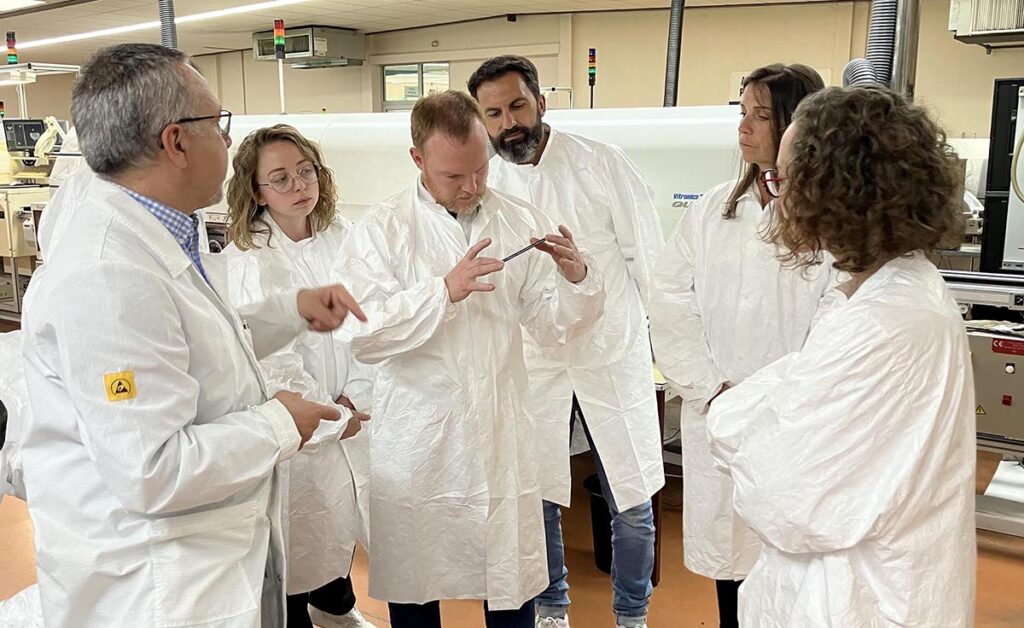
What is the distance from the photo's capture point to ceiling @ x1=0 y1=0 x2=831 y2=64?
303 inches

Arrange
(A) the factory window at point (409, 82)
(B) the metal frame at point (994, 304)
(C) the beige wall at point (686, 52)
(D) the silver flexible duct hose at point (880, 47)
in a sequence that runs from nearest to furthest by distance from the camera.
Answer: (D) the silver flexible duct hose at point (880, 47), (B) the metal frame at point (994, 304), (C) the beige wall at point (686, 52), (A) the factory window at point (409, 82)

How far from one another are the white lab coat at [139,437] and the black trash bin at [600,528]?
1585 millimetres

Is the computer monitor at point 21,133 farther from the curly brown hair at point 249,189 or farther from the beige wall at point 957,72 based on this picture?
the beige wall at point 957,72

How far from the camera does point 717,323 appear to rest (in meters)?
1.86

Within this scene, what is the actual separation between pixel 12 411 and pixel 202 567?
104 centimetres

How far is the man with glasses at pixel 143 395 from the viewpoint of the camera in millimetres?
1072

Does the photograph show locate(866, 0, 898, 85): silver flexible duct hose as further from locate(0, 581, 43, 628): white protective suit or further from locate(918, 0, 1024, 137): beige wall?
locate(918, 0, 1024, 137): beige wall

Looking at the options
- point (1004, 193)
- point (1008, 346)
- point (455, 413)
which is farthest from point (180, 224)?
point (1004, 193)

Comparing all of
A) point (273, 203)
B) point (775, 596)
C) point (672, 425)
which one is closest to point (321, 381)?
point (273, 203)

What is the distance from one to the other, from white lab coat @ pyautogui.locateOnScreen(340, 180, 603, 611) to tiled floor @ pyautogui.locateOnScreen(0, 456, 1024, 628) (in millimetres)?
671

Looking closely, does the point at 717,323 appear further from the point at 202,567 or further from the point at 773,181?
the point at 202,567

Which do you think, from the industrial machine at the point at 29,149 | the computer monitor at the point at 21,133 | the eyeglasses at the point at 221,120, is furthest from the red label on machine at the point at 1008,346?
the computer monitor at the point at 21,133

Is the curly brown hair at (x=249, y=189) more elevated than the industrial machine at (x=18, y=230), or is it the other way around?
the curly brown hair at (x=249, y=189)

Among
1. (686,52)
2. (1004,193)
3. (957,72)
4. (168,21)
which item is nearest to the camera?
(1004,193)
